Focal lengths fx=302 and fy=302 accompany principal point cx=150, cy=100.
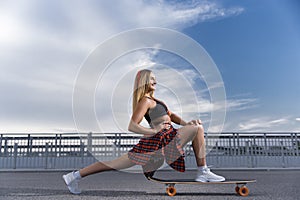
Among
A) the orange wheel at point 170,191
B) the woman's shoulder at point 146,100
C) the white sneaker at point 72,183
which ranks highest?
the woman's shoulder at point 146,100

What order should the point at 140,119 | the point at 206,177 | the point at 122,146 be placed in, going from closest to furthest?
the point at 140,119
the point at 206,177
the point at 122,146

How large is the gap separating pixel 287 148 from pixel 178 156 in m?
9.87

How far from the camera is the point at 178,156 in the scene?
321 cm

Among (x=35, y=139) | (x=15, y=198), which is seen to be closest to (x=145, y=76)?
(x=15, y=198)

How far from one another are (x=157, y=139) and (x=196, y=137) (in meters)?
0.43

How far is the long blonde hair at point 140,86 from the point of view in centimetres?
323

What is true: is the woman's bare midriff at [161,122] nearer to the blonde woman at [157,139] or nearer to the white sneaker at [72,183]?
the blonde woman at [157,139]

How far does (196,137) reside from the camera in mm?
3242

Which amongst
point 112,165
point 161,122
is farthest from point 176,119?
point 112,165

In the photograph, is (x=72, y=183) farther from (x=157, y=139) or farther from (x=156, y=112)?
(x=156, y=112)

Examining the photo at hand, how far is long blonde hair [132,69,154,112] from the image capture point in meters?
3.23

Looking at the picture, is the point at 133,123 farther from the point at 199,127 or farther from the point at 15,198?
the point at 15,198

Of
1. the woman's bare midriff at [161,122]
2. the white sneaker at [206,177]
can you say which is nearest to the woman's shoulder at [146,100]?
the woman's bare midriff at [161,122]

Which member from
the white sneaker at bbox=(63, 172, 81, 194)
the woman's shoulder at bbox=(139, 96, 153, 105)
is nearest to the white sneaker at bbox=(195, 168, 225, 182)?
the woman's shoulder at bbox=(139, 96, 153, 105)
